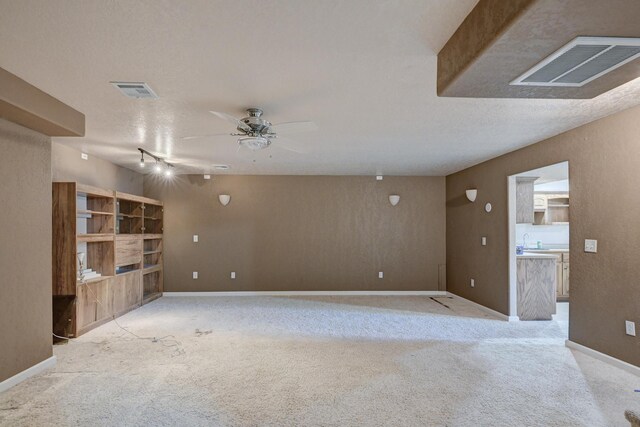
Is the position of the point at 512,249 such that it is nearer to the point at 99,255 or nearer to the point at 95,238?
the point at 95,238

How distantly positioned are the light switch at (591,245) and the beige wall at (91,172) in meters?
5.95

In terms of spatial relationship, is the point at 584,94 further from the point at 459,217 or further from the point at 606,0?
the point at 459,217

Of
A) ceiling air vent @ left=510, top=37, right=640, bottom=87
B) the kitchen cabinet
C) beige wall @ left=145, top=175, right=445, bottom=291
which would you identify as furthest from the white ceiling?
the kitchen cabinet

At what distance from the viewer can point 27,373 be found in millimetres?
3203

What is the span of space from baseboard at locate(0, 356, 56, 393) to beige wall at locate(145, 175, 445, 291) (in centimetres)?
371

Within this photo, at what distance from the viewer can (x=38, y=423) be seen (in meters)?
2.47

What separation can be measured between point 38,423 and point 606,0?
393 centimetres

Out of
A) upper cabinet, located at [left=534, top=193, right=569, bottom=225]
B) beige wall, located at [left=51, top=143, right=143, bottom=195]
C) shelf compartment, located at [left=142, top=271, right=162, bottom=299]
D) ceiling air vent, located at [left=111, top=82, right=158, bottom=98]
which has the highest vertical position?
ceiling air vent, located at [left=111, top=82, right=158, bottom=98]

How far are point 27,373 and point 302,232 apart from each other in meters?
4.86

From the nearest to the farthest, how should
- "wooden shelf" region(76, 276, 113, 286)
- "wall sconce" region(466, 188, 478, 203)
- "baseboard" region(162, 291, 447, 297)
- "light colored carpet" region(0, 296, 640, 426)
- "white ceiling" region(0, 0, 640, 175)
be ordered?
"white ceiling" region(0, 0, 640, 175) < "light colored carpet" region(0, 296, 640, 426) < "wooden shelf" region(76, 276, 113, 286) < "wall sconce" region(466, 188, 478, 203) < "baseboard" region(162, 291, 447, 297)

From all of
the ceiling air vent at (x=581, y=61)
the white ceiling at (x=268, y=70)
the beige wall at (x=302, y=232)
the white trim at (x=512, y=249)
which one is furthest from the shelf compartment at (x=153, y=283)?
the ceiling air vent at (x=581, y=61)

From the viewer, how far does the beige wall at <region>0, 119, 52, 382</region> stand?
3.03m

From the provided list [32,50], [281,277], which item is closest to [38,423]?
[32,50]

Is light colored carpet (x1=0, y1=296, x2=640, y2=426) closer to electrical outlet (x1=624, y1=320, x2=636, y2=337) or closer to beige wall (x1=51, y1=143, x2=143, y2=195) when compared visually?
electrical outlet (x1=624, y1=320, x2=636, y2=337)
